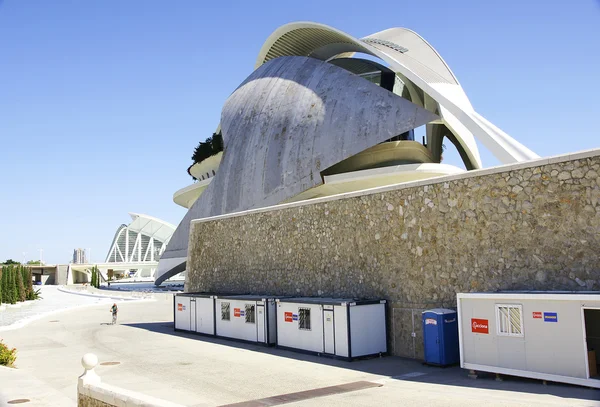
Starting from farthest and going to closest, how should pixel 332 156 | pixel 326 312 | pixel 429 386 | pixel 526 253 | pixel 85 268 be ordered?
pixel 85 268 → pixel 332 156 → pixel 326 312 → pixel 526 253 → pixel 429 386

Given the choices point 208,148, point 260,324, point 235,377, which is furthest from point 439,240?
point 208,148

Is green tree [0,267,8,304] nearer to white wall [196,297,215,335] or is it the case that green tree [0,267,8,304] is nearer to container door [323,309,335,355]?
white wall [196,297,215,335]

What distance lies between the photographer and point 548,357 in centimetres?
979

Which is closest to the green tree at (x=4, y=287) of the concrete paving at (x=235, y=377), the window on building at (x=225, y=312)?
the concrete paving at (x=235, y=377)

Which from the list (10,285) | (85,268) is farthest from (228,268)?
(85,268)

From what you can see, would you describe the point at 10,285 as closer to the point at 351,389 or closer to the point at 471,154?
the point at 471,154

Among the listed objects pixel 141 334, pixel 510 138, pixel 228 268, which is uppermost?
pixel 510 138

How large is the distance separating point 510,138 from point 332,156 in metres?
9.94

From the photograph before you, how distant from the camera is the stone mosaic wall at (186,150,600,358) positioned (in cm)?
1064

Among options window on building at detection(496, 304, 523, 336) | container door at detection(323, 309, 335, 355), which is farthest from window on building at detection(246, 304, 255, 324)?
window on building at detection(496, 304, 523, 336)

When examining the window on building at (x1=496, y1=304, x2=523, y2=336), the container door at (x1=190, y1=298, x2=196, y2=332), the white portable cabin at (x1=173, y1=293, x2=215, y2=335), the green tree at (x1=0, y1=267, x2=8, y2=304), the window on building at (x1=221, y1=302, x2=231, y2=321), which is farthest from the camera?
the green tree at (x1=0, y1=267, x2=8, y2=304)

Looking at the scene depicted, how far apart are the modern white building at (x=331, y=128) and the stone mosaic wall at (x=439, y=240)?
28.6 feet

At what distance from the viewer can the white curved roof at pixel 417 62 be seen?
2103 cm

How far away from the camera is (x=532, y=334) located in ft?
32.9
